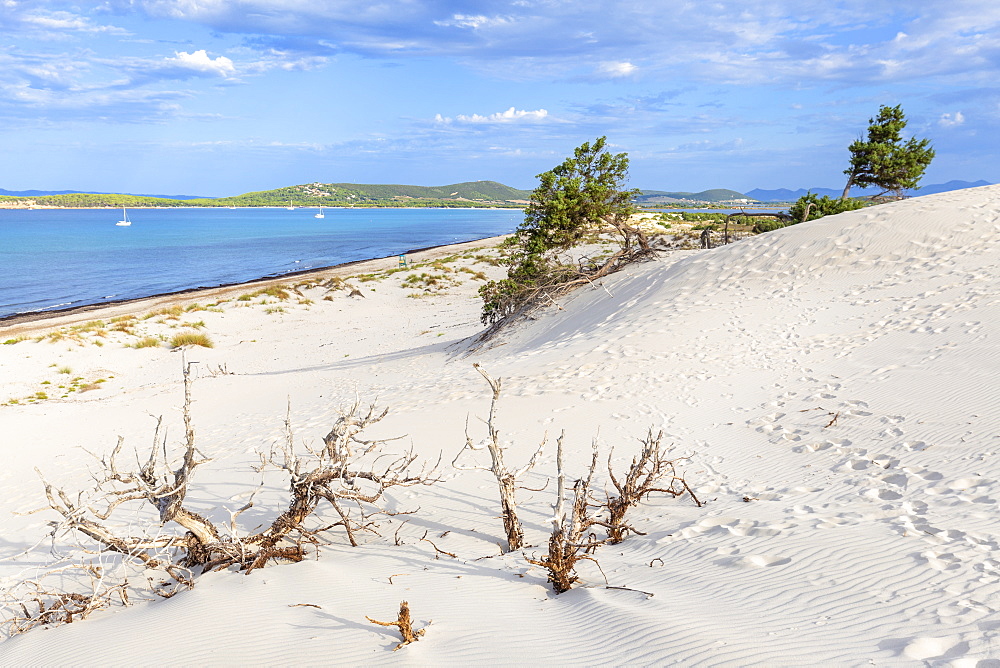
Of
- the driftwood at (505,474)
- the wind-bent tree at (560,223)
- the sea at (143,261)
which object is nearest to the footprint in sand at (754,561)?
the driftwood at (505,474)

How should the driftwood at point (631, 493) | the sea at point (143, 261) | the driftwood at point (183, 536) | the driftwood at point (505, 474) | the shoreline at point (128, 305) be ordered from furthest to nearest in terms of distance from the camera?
the sea at point (143, 261)
the shoreline at point (128, 305)
the driftwood at point (631, 493)
the driftwood at point (505, 474)
the driftwood at point (183, 536)

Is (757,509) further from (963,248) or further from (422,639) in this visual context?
(963,248)

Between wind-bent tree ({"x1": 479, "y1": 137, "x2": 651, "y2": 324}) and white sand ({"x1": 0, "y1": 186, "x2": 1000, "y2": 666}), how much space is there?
5.83 ft

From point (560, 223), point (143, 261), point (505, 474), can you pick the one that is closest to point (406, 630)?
point (505, 474)

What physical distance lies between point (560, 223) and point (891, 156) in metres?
15.3

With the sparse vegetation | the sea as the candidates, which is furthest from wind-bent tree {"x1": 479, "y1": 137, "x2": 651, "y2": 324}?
the sea

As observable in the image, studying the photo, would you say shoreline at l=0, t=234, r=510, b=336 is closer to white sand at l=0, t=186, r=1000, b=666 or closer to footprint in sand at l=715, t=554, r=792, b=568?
white sand at l=0, t=186, r=1000, b=666

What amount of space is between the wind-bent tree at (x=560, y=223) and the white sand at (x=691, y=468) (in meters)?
1.78

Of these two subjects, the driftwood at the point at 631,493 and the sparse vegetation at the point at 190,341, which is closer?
the driftwood at the point at 631,493

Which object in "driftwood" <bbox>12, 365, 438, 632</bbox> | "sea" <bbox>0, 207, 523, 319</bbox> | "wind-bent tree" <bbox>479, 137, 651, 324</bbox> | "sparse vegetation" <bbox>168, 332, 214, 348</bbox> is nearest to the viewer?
"driftwood" <bbox>12, 365, 438, 632</bbox>

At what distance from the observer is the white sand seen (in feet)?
11.4

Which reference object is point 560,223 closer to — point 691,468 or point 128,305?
point 691,468

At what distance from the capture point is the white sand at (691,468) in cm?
348

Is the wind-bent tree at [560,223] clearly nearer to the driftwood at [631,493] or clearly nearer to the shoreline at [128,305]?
the driftwood at [631,493]
